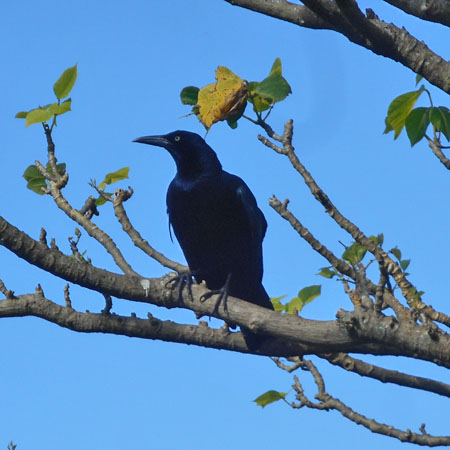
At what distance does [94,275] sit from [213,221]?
166cm

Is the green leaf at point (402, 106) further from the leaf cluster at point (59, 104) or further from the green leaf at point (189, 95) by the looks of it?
the leaf cluster at point (59, 104)

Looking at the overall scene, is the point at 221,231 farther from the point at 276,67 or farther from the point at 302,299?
the point at 276,67

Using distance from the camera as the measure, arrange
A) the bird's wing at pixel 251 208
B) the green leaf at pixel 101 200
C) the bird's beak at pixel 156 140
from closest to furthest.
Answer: the green leaf at pixel 101 200, the bird's wing at pixel 251 208, the bird's beak at pixel 156 140

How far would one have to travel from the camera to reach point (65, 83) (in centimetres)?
316

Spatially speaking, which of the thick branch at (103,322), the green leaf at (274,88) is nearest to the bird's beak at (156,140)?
the thick branch at (103,322)

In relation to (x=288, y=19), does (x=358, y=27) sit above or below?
below

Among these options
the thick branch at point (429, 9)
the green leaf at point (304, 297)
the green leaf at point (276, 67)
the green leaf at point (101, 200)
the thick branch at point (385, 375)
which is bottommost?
the thick branch at point (385, 375)

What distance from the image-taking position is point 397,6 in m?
2.89

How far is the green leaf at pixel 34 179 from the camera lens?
382 cm

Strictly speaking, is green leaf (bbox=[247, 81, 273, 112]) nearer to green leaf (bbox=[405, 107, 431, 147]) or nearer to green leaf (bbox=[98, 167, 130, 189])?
green leaf (bbox=[405, 107, 431, 147])

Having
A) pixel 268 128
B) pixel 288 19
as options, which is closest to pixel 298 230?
pixel 268 128

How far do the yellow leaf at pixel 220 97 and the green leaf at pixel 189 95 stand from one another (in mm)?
253

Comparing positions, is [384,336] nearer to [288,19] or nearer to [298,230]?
[298,230]

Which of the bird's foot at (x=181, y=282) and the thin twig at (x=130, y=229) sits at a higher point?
the thin twig at (x=130, y=229)
